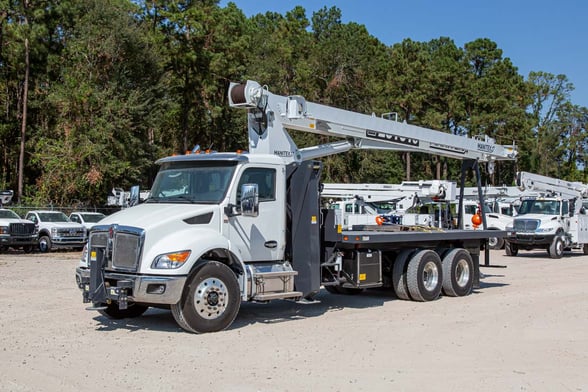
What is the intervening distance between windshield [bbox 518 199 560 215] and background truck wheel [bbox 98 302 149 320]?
813 inches

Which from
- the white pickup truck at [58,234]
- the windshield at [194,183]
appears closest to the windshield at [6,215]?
the white pickup truck at [58,234]

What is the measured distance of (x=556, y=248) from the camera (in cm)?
2619

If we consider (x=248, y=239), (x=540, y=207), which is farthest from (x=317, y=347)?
(x=540, y=207)

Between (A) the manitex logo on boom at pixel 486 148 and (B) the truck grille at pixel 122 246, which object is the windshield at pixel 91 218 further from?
(B) the truck grille at pixel 122 246

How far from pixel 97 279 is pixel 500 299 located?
26.5 ft

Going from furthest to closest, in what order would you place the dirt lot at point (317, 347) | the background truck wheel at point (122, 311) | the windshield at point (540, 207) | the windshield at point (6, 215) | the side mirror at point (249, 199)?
the windshield at point (6, 215), the windshield at point (540, 207), the background truck wheel at point (122, 311), the side mirror at point (249, 199), the dirt lot at point (317, 347)

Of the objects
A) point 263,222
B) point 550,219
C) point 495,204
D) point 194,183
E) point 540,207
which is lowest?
point 263,222

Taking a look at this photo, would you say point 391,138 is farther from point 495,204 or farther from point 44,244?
point 495,204

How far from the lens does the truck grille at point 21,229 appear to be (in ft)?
89.5

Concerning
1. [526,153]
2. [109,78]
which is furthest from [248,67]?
[526,153]

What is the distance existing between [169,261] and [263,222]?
6.07 ft

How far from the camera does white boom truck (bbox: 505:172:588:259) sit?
86.4 ft

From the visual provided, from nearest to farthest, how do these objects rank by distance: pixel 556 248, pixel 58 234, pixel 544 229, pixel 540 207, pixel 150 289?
1. pixel 150 289
2. pixel 556 248
3. pixel 544 229
4. pixel 540 207
5. pixel 58 234

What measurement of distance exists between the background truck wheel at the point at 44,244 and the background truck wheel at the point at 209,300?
20955 millimetres
